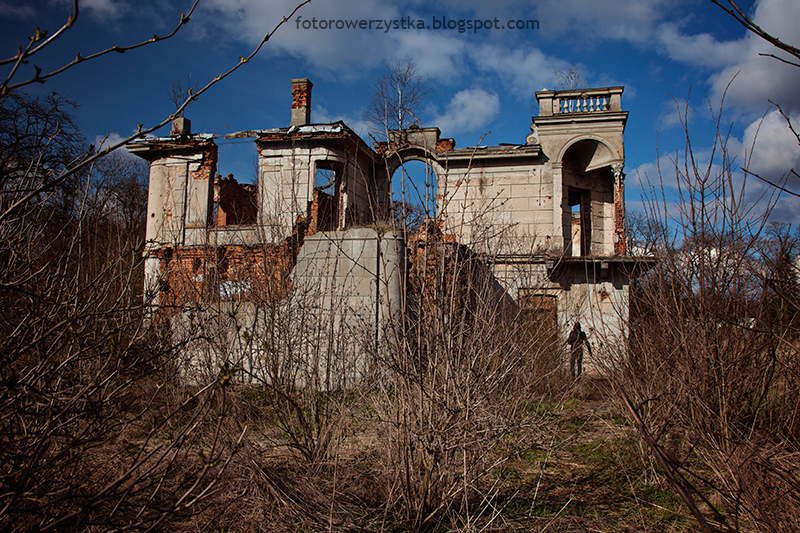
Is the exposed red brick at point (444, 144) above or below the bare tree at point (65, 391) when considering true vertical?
above

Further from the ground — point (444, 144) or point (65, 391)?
point (444, 144)

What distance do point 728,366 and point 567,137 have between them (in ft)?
41.9

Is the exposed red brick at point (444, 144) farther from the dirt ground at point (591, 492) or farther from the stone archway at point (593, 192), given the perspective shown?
the dirt ground at point (591, 492)

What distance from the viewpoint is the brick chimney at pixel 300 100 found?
642 inches

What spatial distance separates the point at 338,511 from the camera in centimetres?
367

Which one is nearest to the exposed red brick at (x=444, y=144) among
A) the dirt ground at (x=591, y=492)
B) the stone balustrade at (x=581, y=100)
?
the stone balustrade at (x=581, y=100)

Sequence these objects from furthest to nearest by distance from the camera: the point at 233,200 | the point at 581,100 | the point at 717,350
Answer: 1. the point at 233,200
2. the point at 581,100
3. the point at 717,350

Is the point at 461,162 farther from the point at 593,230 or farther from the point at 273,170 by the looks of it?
the point at 273,170

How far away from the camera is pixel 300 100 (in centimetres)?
1644

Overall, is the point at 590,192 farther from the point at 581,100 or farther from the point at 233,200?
the point at 233,200

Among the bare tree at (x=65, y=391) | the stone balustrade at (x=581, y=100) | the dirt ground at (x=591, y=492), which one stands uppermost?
the stone balustrade at (x=581, y=100)

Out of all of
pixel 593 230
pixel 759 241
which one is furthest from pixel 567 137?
pixel 759 241

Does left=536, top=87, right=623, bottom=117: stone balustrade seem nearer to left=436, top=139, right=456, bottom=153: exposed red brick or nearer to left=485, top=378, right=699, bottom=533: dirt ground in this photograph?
left=436, top=139, right=456, bottom=153: exposed red brick

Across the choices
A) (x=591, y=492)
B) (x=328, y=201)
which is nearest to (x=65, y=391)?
(x=591, y=492)
